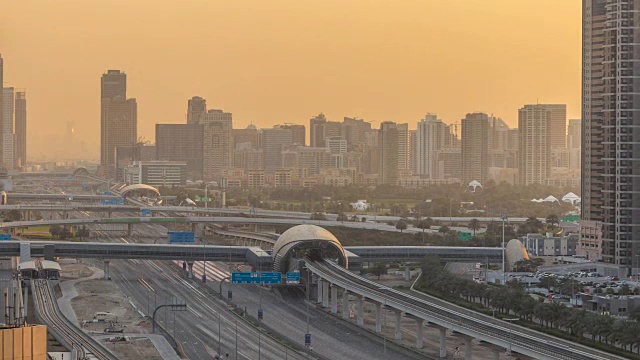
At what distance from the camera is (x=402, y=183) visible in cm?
14650

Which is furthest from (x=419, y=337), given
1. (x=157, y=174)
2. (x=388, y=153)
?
(x=388, y=153)

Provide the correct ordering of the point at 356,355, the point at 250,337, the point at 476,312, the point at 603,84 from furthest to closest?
the point at 603,84 < the point at 476,312 < the point at 250,337 < the point at 356,355

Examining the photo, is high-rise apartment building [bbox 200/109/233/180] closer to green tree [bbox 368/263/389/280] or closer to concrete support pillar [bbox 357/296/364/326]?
green tree [bbox 368/263/389/280]

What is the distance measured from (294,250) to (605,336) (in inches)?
561

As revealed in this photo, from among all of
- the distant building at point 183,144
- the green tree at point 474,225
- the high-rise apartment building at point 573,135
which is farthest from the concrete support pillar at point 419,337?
the distant building at point 183,144

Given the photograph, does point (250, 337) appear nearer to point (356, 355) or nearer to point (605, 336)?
point (356, 355)

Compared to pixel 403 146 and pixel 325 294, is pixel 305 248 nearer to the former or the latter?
pixel 325 294

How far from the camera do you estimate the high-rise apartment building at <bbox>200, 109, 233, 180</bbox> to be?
16812 cm

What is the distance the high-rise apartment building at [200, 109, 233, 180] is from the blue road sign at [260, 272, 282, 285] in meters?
128

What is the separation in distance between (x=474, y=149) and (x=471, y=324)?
407 ft

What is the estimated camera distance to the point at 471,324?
95.7ft

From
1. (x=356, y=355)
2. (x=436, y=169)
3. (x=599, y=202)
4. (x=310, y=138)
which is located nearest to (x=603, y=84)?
(x=599, y=202)

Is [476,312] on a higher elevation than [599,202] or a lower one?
lower

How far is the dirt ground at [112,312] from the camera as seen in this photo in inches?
1150
